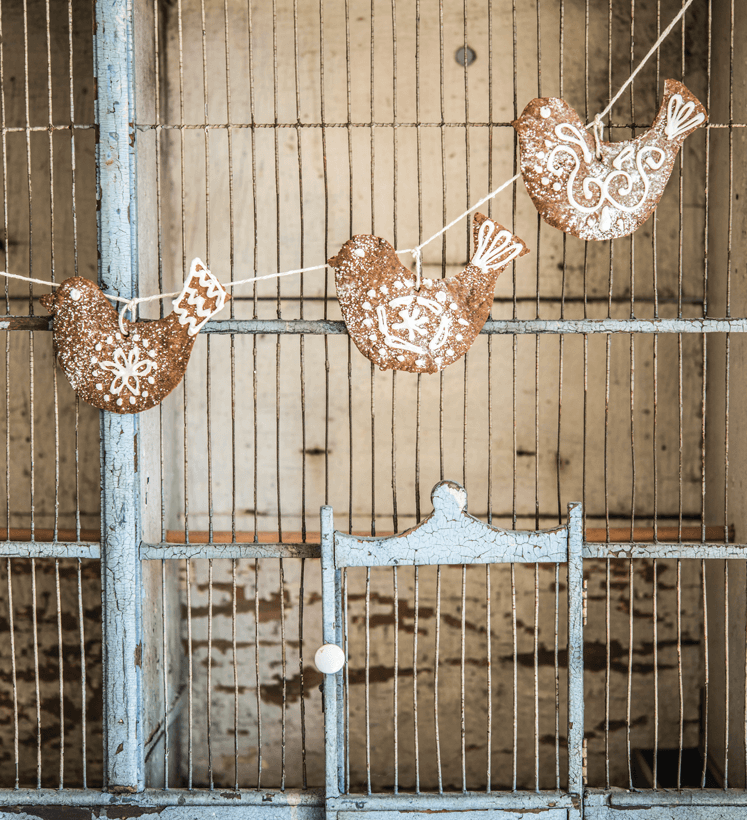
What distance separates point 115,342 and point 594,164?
1.55 metres

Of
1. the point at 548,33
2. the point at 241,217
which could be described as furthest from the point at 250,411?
the point at 548,33

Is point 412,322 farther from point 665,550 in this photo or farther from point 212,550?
point 665,550

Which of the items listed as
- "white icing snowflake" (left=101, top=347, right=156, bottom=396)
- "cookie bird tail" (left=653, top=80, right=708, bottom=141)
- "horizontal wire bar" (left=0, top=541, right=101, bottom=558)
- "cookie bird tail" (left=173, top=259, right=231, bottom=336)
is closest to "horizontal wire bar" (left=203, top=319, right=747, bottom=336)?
"cookie bird tail" (left=173, top=259, right=231, bottom=336)

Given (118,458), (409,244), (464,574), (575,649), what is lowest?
(575,649)

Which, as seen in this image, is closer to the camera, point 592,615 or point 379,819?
point 379,819

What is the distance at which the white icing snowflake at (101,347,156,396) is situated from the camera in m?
1.89

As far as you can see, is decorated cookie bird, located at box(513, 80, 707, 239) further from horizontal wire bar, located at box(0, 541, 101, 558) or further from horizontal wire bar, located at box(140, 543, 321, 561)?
horizontal wire bar, located at box(0, 541, 101, 558)

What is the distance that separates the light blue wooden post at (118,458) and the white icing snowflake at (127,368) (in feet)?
0.48

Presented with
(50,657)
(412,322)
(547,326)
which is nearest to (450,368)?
(547,326)

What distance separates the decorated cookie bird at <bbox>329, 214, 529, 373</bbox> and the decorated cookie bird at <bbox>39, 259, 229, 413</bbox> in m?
0.42

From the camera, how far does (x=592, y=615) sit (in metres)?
2.84

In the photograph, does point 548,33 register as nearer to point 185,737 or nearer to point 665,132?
point 665,132

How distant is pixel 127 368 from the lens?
190cm

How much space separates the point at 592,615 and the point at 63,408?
2.68m
